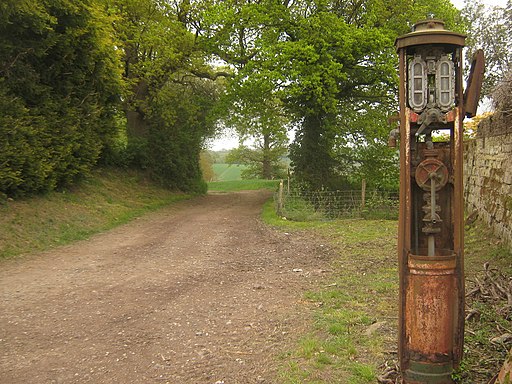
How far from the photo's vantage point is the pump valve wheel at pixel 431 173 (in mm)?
3529

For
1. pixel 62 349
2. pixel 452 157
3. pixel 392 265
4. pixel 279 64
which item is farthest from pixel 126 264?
pixel 279 64

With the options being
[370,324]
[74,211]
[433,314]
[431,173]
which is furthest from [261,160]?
[433,314]

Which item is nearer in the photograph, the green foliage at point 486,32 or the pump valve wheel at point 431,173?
the pump valve wheel at point 431,173

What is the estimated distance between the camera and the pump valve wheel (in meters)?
3.53

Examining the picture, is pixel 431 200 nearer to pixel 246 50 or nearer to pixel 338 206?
pixel 338 206

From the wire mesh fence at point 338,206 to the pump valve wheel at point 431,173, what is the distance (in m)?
10.6

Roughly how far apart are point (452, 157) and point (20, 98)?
446 inches

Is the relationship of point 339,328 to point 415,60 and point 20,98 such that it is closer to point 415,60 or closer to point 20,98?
point 415,60

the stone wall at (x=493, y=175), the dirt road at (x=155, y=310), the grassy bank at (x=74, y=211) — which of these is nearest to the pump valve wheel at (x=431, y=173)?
the dirt road at (x=155, y=310)

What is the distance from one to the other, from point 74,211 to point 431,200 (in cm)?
1171

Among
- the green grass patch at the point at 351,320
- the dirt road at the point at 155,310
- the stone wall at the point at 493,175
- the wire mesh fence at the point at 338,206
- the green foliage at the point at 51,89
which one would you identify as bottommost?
the dirt road at the point at 155,310

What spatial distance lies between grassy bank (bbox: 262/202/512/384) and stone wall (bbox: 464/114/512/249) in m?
0.36

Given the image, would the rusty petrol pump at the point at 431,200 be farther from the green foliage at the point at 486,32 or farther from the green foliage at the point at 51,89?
the green foliage at the point at 486,32

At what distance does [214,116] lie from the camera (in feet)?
67.8
